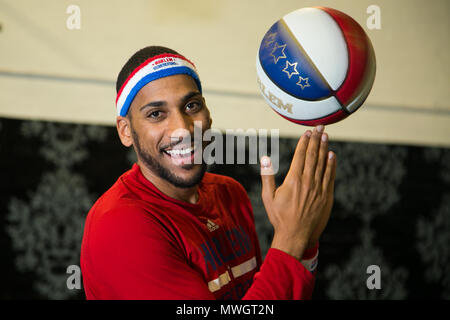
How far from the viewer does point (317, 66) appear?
1.15 m

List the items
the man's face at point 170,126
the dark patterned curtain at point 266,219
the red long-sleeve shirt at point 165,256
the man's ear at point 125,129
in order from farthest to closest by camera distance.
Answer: the dark patterned curtain at point 266,219 → the man's ear at point 125,129 → the man's face at point 170,126 → the red long-sleeve shirt at point 165,256

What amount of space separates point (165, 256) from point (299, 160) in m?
0.40

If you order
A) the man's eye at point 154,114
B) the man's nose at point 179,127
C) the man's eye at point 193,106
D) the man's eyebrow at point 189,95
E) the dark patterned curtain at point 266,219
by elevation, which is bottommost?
the dark patterned curtain at point 266,219

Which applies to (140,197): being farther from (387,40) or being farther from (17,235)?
(387,40)

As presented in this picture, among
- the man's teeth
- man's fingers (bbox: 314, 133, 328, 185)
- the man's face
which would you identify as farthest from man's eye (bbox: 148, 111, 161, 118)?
man's fingers (bbox: 314, 133, 328, 185)

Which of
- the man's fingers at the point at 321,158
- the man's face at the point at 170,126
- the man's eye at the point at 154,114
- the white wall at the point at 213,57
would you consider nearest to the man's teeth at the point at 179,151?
the man's face at the point at 170,126

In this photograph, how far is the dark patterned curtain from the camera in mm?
2436

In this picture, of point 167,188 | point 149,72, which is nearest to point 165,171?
point 167,188

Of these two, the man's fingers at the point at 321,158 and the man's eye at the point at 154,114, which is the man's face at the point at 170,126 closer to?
the man's eye at the point at 154,114

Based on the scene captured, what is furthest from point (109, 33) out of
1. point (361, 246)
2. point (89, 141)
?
point (361, 246)

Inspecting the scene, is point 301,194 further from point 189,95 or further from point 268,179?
point 189,95

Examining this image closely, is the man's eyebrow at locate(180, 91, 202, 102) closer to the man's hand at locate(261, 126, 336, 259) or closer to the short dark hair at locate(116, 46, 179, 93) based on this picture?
the short dark hair at locate(116, 46, 179, 93)

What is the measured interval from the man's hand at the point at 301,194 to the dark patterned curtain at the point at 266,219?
5.09ft

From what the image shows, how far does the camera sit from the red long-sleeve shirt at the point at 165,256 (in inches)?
36.2
